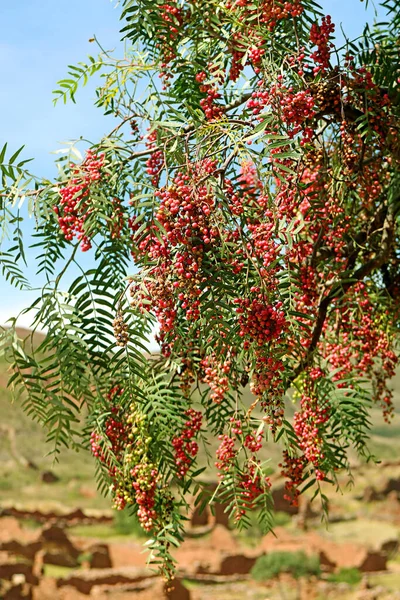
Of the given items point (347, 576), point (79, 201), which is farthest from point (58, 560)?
point (79, 201)

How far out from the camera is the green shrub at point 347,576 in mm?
18328

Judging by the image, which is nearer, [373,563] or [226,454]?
[226,454]

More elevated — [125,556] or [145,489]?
[145,489]

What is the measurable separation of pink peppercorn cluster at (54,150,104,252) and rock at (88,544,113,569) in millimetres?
17857

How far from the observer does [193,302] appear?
1.56 m

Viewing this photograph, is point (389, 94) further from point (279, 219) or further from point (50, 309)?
point (50, 309)

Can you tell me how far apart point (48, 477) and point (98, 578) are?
1821 cm

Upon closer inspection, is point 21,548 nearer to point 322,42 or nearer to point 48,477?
point 48,477

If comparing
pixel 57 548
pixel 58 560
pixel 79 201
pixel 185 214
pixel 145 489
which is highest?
pixel 79 201

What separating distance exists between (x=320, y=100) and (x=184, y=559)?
63.2ft

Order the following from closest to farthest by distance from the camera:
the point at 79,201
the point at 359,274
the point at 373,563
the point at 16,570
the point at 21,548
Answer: the point at 79,201
the point at 359,274
the point at 16,570
the point at 21,548
the point at 373,563

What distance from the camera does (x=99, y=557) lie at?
18359mm

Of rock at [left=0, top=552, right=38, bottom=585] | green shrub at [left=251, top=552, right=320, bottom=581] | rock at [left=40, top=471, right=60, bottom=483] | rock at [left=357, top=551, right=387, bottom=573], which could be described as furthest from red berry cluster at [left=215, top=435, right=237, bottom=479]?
rock at [left=40, top=471, right=60, bottom=483]

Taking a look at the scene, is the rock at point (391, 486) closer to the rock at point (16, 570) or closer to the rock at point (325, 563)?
the rock at point (325, 563)
